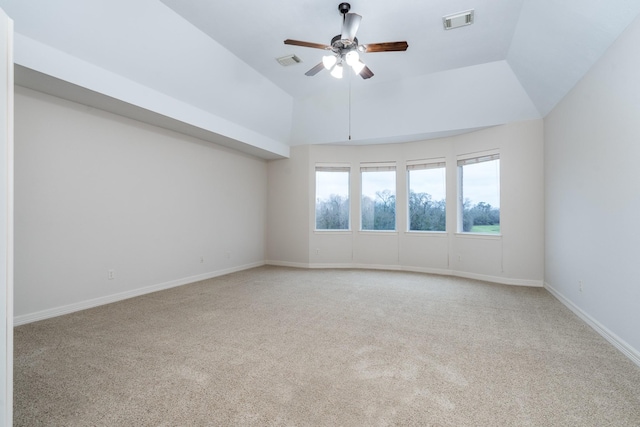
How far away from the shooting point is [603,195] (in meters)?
2.99

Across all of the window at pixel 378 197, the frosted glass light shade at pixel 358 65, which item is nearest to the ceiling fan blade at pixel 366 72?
the frosted glass light shade at pixel 358 65

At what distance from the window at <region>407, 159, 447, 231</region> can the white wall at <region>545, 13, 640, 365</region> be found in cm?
210

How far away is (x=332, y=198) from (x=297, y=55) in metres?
3.33

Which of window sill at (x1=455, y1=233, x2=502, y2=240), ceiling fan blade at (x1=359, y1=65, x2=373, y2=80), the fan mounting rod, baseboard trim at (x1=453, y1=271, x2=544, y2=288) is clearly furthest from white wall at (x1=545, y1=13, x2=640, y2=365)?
the fan mounting rod

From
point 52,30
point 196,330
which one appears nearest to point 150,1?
point 52,30

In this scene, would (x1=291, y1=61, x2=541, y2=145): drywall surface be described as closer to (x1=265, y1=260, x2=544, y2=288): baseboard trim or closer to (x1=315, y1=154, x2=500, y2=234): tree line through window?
(x1=315, y1=154, x2=500, y2=234): tree line through window

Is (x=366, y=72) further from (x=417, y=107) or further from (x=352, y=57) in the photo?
(x=417, y=107)

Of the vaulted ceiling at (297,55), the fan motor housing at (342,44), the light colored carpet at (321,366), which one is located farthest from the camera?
the fan motor housing at (342,44)

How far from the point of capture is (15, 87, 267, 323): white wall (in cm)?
336

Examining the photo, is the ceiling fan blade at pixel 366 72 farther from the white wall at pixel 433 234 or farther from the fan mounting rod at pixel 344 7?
the white wall at pixel 433 234

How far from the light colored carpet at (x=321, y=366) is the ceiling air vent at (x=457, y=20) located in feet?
10.8

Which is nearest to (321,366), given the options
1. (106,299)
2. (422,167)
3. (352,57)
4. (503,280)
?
(352,57)

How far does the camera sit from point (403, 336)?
296 centimetres

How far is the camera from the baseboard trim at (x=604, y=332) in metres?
2.47
